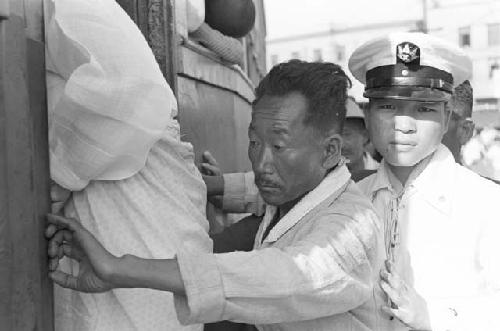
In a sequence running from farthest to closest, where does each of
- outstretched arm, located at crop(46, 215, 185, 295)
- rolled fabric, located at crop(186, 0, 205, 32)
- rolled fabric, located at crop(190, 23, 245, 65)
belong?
rolled fabric, located at crop(190, 23, 245, 65)
rolled fabric, located at crop(186, 0, 205, 32)
outstretched arm, located at crop(46, 215, 185, 295)

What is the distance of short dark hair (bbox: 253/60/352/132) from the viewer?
1.76 metres

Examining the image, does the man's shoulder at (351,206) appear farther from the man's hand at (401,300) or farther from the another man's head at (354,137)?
the another man's head at (354,137)

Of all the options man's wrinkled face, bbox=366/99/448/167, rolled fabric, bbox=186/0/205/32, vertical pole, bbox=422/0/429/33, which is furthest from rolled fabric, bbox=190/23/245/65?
vertical pole, bbox=422/0/429/33

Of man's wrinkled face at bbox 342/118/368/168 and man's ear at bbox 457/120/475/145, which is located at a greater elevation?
man's ear at bbox 457/120/475/145

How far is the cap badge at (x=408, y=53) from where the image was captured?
232 cm

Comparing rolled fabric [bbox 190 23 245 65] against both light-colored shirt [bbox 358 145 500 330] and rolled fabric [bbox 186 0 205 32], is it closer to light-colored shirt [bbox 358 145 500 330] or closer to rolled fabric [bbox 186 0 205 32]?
rolled fabric [bbox 186 0 205 32]

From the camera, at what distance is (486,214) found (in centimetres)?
219

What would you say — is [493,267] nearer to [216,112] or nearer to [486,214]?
[486,214]

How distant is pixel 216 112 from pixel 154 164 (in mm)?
2376

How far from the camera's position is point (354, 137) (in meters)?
4.51

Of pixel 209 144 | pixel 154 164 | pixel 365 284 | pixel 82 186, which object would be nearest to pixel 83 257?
pixel 82 186

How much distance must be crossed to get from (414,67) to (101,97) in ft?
3.81

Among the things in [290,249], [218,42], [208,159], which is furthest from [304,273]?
[218,42]

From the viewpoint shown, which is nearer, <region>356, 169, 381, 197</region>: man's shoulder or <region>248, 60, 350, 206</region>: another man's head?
→ <region>248, 60, 350, 206</region>: another man's head
